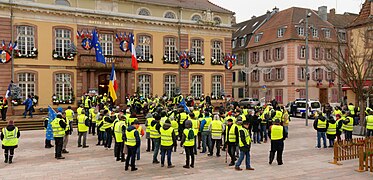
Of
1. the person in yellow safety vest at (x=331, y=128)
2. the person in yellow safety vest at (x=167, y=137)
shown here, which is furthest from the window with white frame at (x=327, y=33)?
the person in yellow safety vest at (x=167, y=137)

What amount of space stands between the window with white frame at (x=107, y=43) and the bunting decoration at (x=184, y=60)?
620 centimetres

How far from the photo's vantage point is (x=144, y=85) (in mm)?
30656

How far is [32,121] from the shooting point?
21.8 meters

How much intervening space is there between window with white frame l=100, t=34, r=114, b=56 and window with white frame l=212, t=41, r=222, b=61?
10332 mm

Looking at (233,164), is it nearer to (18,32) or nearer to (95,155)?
(95,155)

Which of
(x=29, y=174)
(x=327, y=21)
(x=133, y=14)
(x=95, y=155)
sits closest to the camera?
(x=29, y=174)

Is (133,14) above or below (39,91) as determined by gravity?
above

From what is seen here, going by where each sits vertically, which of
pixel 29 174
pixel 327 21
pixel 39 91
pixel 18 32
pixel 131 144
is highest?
pixel 327 21

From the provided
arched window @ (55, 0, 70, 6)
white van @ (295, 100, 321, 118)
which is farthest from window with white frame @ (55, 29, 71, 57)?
white van @ (295, 100, 321, 118)

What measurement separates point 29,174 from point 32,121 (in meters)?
12.2

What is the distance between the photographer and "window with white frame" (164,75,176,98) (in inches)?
1253

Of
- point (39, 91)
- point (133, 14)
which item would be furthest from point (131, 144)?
point (133, 14)

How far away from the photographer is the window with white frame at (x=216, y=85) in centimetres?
3428

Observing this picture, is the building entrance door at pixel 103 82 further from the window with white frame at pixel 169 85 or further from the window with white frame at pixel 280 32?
the window with white frame at pixel 280 32
